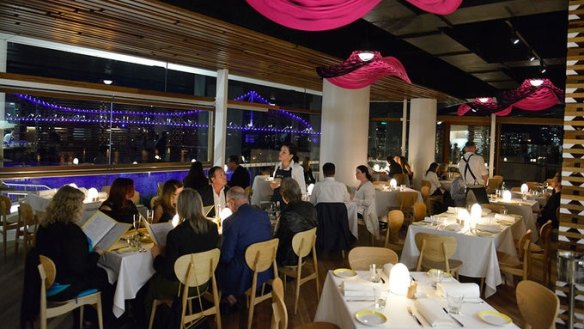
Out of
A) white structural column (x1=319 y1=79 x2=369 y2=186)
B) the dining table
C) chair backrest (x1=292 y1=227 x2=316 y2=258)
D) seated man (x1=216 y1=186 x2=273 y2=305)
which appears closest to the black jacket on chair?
chair backrest (x1=292 y1=227 x2=316 y2=258)

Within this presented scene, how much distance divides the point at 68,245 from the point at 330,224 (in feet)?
12.1

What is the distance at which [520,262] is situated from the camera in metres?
5.11

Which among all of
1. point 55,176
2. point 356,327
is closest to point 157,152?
point 55,176

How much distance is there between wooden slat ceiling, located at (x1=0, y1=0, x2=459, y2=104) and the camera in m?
4.79

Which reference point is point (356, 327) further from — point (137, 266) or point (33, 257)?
point (33, 257)

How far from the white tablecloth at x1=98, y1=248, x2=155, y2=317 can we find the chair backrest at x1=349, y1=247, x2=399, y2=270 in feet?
5.99

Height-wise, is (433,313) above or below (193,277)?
above

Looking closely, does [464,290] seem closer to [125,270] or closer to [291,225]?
[291,225]

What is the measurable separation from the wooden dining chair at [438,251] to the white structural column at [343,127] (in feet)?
14.8

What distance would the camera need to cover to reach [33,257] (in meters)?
3.44

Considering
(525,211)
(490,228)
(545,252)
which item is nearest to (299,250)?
(490,228)

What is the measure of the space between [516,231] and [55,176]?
7568mm

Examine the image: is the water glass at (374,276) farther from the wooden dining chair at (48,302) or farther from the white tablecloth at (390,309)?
the wooden dining chair at (48,302)

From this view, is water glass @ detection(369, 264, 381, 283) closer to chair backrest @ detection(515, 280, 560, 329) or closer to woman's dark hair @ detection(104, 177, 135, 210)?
chair backrest @ detection(515, 280, 560, 329)
